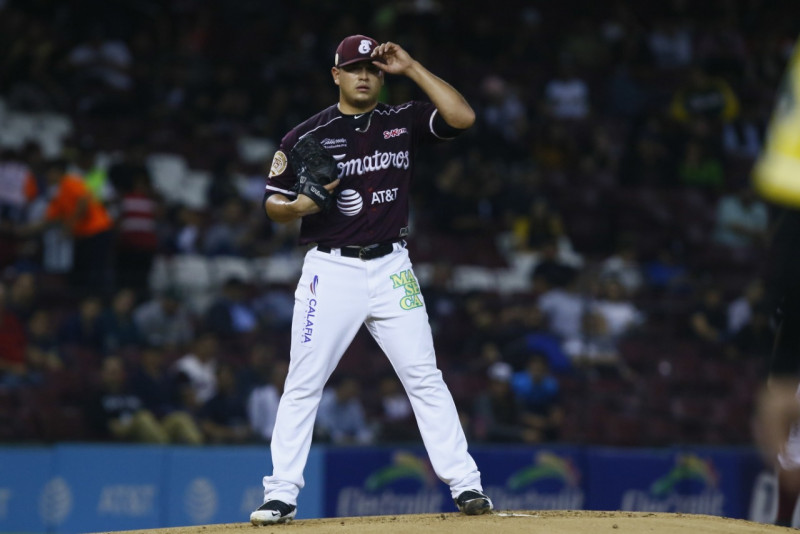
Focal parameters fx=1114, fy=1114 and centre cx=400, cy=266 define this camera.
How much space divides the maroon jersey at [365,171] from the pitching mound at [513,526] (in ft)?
4.59

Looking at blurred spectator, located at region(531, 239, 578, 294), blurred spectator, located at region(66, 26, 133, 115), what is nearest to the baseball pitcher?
blurred spectator, located at region(531, 239, 578, 294)

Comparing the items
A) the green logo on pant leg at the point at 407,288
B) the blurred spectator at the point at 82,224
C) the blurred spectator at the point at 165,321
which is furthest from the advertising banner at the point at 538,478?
the green logo on pant leg at the point at 407,288

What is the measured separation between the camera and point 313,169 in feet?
18.0

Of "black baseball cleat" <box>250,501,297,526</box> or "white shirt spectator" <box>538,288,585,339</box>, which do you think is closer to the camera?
"black baseball cleat" <box>250,501,297,526</box>

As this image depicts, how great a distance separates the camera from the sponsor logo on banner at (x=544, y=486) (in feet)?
35.6

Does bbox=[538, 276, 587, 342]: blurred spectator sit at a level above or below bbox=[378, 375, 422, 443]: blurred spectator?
above

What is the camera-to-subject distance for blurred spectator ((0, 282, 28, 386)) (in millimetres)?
9930

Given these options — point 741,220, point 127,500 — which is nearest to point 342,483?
point 127,500

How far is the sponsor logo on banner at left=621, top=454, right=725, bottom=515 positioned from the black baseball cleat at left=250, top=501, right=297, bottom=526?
615 centimetres

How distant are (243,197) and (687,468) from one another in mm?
5946

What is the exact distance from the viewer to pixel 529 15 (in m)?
18.4

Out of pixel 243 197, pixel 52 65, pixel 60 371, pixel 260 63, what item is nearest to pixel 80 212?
pixel 60 371

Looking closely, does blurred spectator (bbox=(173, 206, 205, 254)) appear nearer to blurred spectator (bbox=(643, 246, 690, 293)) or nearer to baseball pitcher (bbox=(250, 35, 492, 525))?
blurred spectator (bbox=(643, 246, 690, 293))

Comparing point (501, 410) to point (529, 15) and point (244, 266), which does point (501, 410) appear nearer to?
point (244, 266)
